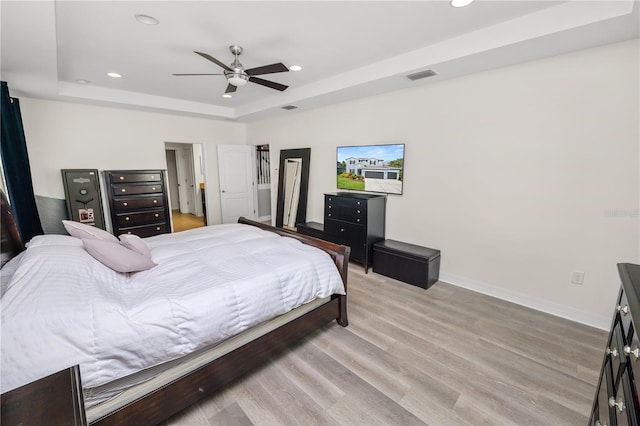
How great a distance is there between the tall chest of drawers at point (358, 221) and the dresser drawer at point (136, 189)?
2.97 m

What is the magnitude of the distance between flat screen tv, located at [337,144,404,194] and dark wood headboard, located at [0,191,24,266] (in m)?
3.64

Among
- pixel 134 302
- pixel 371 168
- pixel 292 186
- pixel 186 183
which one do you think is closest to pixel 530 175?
pixel 371 168

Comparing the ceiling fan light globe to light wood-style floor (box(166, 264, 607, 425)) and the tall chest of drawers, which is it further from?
light wood-style floor (box(166, 264, 607, 425))

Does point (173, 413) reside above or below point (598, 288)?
below

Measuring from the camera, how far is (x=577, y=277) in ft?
8.38

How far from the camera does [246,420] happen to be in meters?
1.59

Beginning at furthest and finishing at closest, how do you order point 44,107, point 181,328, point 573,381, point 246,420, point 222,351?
point 44,107, point 573,381, point 222,351, point 246,420, point 181,328

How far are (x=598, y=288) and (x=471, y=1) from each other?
269 centimetres

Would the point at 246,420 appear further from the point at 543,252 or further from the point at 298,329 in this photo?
the point at 543,252

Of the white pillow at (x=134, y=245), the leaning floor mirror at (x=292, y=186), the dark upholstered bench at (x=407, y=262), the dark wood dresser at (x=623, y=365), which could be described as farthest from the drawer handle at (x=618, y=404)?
the leaning floor mirror at (x=292, y=186)

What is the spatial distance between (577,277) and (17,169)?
6.21m

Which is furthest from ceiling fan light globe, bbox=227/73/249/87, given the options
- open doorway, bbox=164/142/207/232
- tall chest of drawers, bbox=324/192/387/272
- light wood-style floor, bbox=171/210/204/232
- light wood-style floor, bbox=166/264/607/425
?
open doorway, bbox=164/142/207/232

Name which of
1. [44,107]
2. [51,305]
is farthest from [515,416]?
[44,107]

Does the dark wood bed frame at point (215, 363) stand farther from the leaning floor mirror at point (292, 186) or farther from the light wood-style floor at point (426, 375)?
the leaning floor mirror at point (292, 186)
